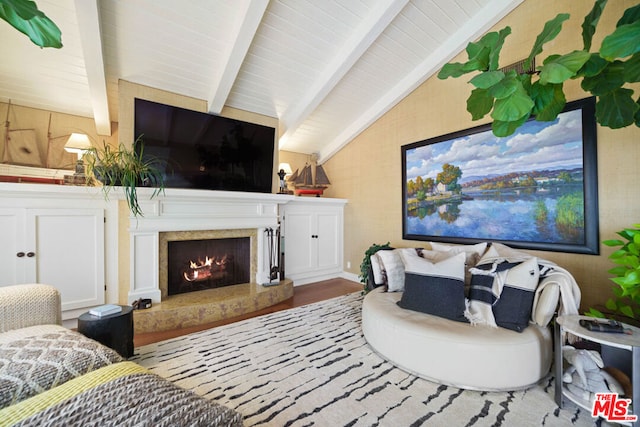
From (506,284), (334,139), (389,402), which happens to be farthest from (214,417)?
(334,139)

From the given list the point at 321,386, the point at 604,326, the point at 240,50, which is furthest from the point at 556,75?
the point at 240,50

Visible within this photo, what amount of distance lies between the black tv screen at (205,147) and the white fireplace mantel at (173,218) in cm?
21

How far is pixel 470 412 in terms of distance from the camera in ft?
4.99

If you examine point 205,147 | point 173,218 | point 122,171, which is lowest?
point 173,218

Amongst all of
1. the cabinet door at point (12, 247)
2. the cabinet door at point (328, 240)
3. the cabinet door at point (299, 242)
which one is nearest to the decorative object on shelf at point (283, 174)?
the cabinet door at point (299, 242)

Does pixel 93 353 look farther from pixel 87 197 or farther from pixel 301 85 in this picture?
pixel 301 85

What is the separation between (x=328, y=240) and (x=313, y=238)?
33cm

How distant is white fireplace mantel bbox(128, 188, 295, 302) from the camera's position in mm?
2742

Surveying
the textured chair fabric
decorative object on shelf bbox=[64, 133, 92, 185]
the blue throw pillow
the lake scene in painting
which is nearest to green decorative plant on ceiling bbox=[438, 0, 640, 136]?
the blue throw pillow

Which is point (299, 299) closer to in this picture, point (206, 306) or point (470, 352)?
point (206, 306)

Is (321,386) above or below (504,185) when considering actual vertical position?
below

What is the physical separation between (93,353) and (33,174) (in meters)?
2.99

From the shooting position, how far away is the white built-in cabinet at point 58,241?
7.58 ft

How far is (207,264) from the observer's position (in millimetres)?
3459
